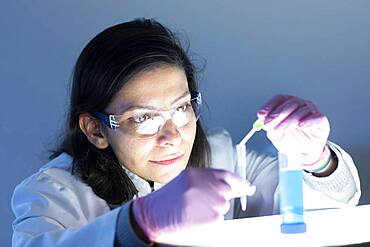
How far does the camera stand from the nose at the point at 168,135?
1.16 meters

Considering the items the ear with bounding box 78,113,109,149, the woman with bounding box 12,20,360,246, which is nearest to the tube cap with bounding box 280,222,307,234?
the woman with bounding box 12,20,360,246

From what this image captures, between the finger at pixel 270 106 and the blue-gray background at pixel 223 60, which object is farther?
the blue-gray background at pixel 223 60

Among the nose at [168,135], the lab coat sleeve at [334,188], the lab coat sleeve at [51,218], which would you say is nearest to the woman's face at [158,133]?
the nose at [168,135]

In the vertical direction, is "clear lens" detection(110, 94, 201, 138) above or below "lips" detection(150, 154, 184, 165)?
above

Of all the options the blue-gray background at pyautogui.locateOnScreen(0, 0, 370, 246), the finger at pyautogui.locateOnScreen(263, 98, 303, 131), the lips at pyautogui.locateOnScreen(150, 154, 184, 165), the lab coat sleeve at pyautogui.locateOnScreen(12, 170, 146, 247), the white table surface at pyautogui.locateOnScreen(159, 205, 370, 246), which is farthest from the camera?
the blue-gray background at pyautogui.locateOnScreen(0, 0, 370, 246)

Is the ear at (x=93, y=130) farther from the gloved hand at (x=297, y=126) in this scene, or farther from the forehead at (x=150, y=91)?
the gloved hand at (x=297, y=126)

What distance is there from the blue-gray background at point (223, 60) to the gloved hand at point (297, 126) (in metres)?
0.32

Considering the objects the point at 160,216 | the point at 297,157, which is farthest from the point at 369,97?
the point at 160,216

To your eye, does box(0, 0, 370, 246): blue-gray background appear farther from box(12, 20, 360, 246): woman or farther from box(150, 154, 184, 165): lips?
box(150, 154, 184, 165): lips

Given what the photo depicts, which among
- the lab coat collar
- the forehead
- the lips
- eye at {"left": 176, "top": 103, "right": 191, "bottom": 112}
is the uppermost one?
the forehead

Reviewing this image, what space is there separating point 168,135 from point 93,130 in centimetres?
18

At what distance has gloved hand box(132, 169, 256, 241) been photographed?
2.70 ft

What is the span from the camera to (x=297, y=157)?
981 mm

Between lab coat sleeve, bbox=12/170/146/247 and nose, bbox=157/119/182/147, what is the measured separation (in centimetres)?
17
